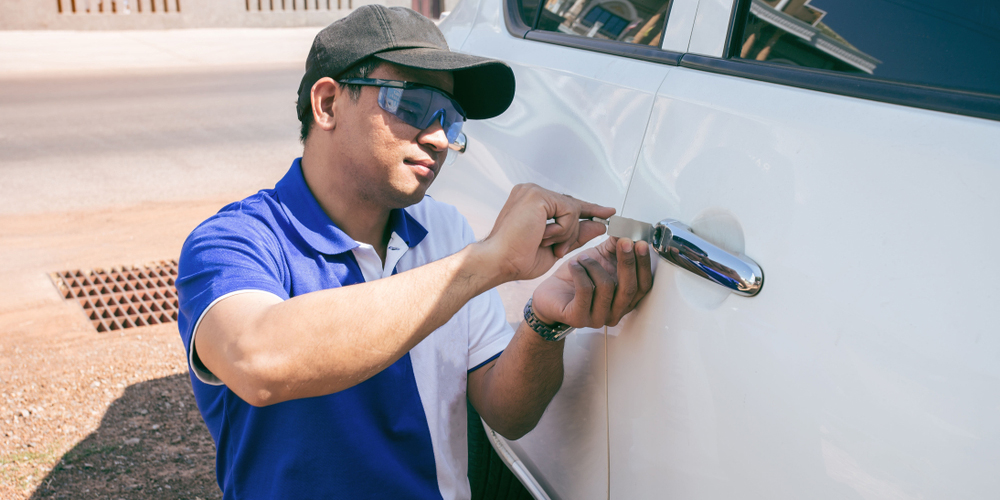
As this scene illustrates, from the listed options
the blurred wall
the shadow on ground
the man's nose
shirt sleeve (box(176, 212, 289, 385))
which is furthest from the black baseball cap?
the blurred wall

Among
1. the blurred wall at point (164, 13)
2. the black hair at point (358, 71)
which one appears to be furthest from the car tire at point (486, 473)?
the blurred wall at point (164, 13)

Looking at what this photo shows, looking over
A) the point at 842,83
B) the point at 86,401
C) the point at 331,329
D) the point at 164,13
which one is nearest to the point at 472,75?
the point at 331,329

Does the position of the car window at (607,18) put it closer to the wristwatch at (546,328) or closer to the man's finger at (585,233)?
the man's finger at (585,233)

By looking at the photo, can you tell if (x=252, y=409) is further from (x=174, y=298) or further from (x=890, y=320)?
(x=174, y=298)

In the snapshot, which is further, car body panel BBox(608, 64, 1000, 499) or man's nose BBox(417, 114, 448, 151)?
man's nose BBox(417, 114, 448, 151)

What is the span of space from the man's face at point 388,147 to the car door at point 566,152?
17cm

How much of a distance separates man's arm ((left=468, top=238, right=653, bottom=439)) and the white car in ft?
0.12

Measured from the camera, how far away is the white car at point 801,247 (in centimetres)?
81

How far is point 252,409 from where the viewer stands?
1.51m

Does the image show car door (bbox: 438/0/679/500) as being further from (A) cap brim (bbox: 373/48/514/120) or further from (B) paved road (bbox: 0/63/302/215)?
(B) paved road (bbox: 0/63/302/215)

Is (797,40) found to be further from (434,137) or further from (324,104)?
(324,104)

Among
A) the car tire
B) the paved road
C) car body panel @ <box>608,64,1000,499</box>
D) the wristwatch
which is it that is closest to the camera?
car body panel @ <box>608,64,1000,499</box>

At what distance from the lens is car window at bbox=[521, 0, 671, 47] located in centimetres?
139

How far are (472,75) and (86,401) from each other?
2.24 meters
